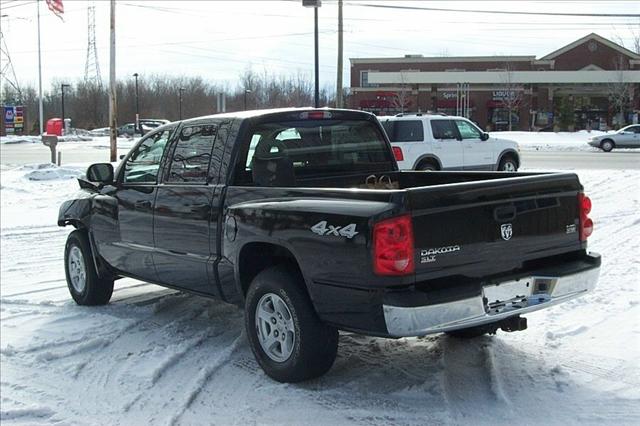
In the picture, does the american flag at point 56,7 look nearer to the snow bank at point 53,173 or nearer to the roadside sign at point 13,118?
the roadside sign at point 13,118

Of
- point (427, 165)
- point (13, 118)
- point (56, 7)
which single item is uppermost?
point (56, 7)

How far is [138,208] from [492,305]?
3.41 meters

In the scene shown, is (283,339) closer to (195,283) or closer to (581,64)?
(195,283)

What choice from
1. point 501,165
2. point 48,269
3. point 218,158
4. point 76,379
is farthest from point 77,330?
point 501,165

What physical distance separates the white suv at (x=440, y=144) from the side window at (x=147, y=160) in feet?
30.8

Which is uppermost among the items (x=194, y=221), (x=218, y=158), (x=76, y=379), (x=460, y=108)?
(x=460, y=108)

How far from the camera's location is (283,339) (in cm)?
459

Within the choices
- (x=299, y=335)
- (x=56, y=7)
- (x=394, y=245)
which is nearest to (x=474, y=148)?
(x=299, y=335)

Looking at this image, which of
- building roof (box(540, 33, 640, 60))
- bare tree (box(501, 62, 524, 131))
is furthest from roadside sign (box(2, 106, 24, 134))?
building roof (box(540, 33, 640, 60))

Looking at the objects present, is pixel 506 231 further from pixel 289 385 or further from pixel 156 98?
pixel 156 98

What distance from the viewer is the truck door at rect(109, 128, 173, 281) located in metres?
6.05

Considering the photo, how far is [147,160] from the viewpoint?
6367 mm

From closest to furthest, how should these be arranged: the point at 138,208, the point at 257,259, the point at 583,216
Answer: the point at 583,216
the point at 257,259
the point at 138,208

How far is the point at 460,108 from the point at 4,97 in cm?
5359
